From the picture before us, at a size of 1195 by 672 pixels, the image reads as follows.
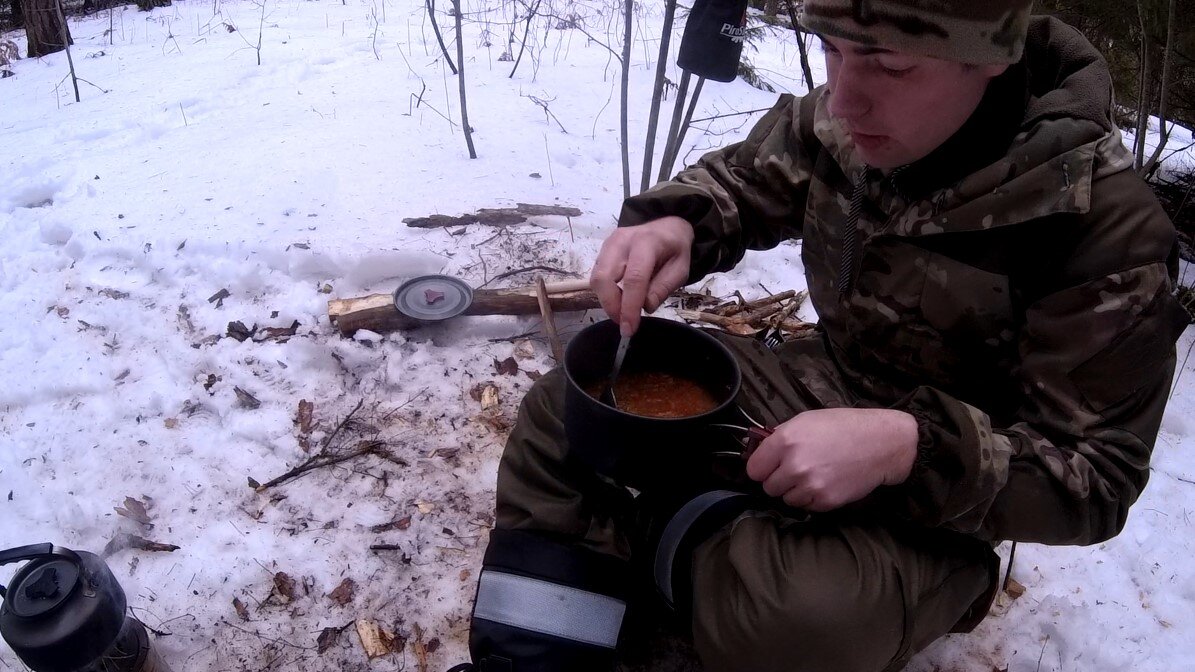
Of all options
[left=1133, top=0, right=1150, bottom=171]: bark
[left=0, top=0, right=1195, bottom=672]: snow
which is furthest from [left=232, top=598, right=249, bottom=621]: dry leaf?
[left=1133, top=0, right=1150, bottom=171]: bark

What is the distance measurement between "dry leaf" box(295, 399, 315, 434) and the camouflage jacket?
1778mm

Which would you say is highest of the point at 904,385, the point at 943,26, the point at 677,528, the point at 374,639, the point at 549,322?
the point at 943,26

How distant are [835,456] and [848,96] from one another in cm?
67

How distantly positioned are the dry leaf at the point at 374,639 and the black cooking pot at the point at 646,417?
70cm

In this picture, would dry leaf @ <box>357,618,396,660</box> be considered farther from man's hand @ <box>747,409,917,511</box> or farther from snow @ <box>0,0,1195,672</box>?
man's hand @ <box>747,409,917,511</box>

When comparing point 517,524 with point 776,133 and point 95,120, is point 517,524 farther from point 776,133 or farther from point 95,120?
point 95,120

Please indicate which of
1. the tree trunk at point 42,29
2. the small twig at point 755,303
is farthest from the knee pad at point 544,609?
the tree trunk at point 42,29

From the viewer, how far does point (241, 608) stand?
6.19ft

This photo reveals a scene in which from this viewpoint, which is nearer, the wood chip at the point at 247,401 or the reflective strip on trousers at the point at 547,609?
the reflective strip on trousers at the point at 547,609

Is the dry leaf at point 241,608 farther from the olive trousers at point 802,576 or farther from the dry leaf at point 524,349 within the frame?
the dry leaf at point 524,349

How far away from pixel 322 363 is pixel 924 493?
6.87ft

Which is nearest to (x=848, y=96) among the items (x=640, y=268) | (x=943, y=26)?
(x=943, y=26)

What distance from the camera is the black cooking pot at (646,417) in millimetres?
1294

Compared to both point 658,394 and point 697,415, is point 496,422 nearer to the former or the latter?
point 658,394
